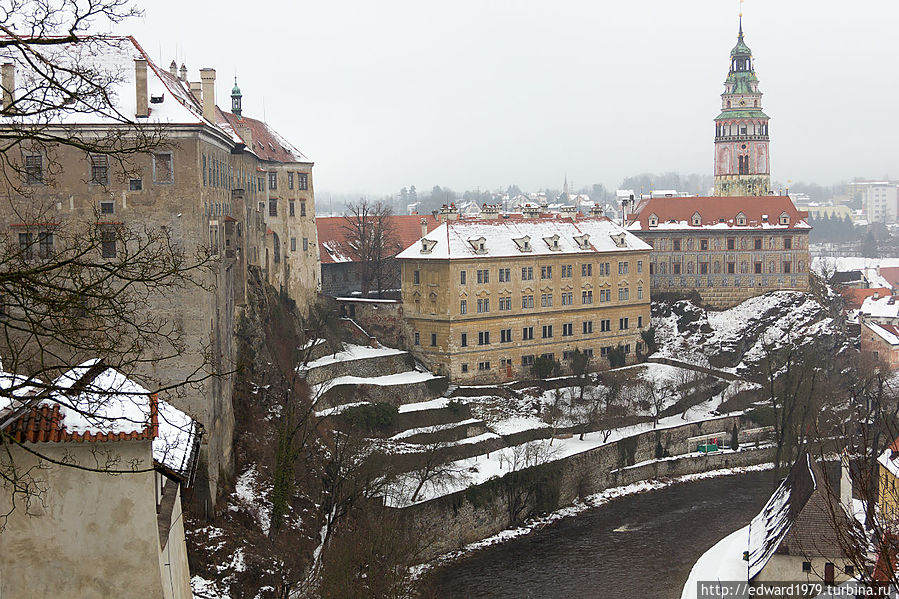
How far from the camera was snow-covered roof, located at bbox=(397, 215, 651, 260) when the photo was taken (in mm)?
54688

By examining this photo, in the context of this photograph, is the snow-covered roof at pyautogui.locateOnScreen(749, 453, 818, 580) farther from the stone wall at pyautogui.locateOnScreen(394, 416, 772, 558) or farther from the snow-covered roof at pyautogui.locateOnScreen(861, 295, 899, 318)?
the snow-covered roof at pyautogui.locateOnScreen(861, 295, 899, 318)

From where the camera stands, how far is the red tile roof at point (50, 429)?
1322cm

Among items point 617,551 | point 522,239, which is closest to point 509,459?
point 617,551

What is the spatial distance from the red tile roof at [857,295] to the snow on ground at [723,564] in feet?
157

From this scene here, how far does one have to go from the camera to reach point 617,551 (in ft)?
132

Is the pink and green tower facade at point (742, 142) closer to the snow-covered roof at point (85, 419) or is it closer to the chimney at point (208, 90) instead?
the chimney at point (208, 90)

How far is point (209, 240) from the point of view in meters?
30.6

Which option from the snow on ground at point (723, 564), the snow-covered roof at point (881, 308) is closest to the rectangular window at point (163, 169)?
the snow on ground at point (723, 564)

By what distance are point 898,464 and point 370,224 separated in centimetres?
4268

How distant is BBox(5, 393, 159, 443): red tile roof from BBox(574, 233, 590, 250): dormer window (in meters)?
47.2

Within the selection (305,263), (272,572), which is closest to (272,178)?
(305,263)

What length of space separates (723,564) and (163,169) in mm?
22716

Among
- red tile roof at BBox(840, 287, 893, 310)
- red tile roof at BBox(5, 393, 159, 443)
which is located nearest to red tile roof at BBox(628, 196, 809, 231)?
red tile roof at BBox(840, 287, 893, 310)

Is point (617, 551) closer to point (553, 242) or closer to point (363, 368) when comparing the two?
point (363, 368)
